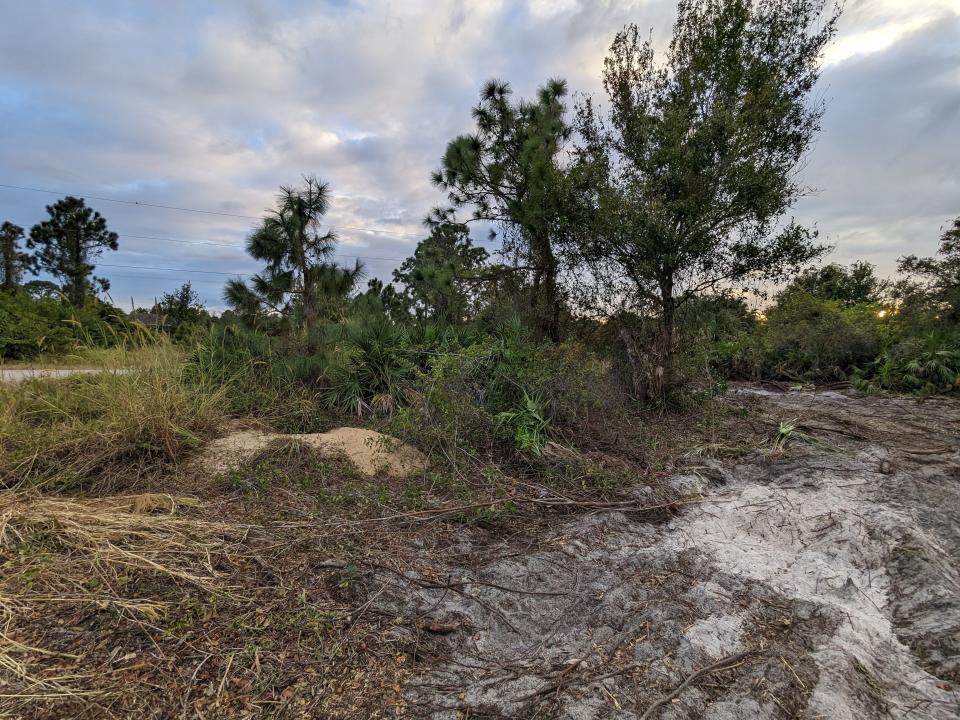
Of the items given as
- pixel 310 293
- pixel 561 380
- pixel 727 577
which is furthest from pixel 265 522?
pixel 310 293

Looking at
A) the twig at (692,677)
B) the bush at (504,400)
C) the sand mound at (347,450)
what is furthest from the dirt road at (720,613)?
the sand mound at (347,450)

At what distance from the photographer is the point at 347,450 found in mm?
4836

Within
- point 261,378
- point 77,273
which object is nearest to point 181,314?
point 261,378

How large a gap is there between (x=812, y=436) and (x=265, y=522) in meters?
6.29

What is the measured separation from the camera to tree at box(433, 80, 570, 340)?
30.2ft

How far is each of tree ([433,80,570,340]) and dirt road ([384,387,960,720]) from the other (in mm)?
5588

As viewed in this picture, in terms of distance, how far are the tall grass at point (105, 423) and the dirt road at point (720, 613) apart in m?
2.94

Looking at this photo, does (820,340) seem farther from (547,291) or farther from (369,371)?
(369,371)

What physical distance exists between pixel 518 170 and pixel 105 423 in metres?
8.63

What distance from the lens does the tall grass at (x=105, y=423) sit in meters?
3.91

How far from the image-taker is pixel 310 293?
1227 centimetres

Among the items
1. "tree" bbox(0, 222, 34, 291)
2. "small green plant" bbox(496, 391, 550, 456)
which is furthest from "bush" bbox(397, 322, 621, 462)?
"tree" bbox(0, 222, 34, 291)

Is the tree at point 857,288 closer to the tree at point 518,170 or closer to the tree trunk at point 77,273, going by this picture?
the tree at point 518,170

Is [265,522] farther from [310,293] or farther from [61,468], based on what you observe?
[310,293]
